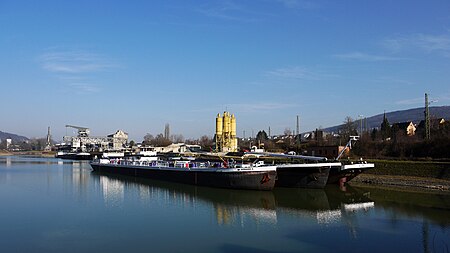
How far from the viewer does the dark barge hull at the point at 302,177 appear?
3311 centimetres

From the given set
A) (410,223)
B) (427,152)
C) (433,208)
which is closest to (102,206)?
(410,223)

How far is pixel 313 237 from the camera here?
704 inches

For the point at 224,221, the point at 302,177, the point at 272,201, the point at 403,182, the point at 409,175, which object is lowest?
the point at 224,221

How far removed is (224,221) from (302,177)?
13752mm

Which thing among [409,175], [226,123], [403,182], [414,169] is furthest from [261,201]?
[226,123]

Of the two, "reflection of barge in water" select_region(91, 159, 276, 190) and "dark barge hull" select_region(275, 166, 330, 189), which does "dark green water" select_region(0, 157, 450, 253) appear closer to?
"reflection of barge in water" select_region(91, 159, 276, 190)

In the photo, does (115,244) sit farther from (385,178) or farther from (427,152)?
(427,152)

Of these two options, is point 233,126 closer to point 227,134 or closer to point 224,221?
point 227,134

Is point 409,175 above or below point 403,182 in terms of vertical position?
above

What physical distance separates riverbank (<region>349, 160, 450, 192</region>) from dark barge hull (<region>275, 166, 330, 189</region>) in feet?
20.2

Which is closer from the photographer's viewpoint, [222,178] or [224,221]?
[224,221]

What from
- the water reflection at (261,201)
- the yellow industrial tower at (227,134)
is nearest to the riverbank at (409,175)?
the water reflection at (261,201)

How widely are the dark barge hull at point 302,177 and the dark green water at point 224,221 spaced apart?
3.93 feet

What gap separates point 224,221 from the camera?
21.7 m
